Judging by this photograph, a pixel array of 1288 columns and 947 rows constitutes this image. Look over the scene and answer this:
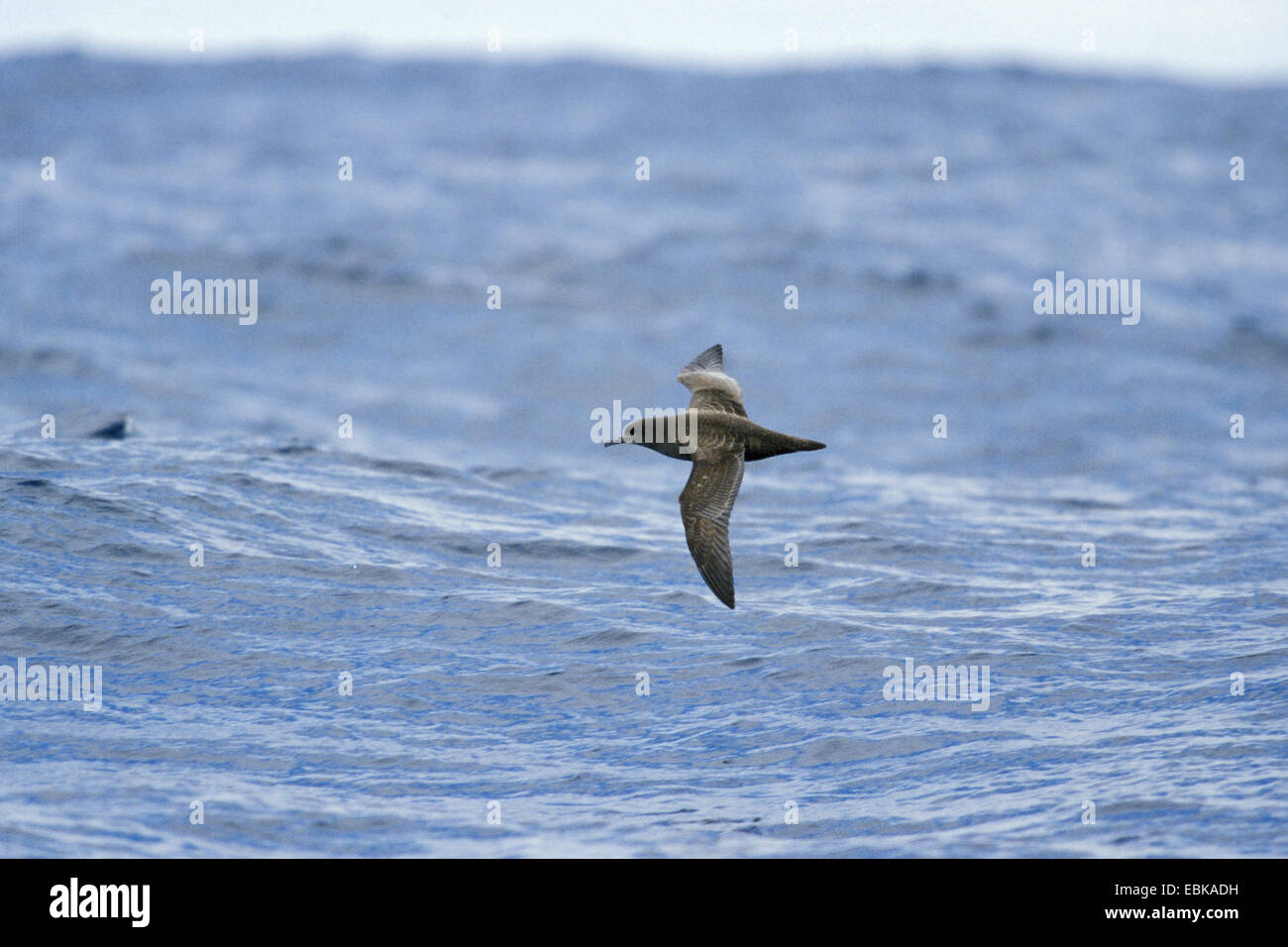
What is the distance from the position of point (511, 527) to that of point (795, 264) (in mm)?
27418

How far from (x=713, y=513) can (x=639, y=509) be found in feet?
26.4

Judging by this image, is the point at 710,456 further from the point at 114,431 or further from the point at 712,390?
the point at 114,431

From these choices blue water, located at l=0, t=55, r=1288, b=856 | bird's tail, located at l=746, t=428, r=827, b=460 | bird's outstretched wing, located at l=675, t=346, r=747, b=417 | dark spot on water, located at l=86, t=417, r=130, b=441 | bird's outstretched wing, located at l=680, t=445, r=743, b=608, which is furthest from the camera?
dark spot on water, located at l=86, t=417, r=130, b=441

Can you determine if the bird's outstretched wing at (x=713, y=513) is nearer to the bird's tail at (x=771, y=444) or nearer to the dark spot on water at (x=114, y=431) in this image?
the bird's tail at (x=771, y=444)

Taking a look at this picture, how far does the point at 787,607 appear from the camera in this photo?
15.3 m

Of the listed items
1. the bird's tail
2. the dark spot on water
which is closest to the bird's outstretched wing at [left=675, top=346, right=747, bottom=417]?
the bird's tail

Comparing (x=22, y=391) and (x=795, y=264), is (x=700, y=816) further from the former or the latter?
(x=795, y=264)

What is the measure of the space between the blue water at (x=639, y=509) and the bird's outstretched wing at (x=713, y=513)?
1.19m

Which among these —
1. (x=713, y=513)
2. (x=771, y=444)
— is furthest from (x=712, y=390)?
(x=713, y=513)

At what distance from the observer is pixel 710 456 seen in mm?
12953

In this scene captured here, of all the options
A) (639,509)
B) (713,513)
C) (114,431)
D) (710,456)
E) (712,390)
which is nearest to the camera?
(713,513)

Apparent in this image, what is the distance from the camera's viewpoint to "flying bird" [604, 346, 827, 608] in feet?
40.8

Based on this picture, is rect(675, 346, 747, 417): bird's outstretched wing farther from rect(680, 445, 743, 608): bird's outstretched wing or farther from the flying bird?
rect(680, 445, 743, 608): bird's outstretched wing

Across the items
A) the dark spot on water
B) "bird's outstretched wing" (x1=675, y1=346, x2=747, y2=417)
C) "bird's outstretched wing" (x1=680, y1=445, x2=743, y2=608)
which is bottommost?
"bird's outstretched wing" (x1=680, y1=445, x2=743, y2=608)
